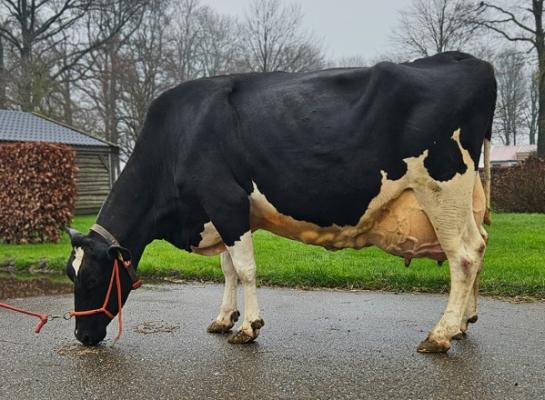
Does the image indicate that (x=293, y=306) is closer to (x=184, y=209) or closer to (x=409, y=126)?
(x=184, y=209)

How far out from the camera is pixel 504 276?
20.8 feet

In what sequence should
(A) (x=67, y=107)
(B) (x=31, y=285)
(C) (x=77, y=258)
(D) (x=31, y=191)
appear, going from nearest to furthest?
(C) (x=77, y=258) < (B) (x=31, y=285) < (D) (x=31, y=191) < (A) (x=67, y=107)

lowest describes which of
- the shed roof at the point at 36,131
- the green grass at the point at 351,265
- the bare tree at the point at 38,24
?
the green grass at the point at 351,265

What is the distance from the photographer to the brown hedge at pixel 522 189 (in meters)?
15.7

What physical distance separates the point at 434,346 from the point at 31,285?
552 cm

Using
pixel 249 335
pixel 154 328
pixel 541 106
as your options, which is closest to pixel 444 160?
pixel 249 335

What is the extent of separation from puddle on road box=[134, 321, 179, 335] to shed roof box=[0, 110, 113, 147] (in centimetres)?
1579

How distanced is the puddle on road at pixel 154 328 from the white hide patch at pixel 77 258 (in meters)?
0.82

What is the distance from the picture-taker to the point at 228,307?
4723 millimetres

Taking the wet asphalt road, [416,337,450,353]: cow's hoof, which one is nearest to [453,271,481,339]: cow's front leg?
the wet asphalt road

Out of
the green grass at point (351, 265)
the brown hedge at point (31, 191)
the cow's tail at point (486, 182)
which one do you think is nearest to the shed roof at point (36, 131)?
the brown hedge at point (31, 191)

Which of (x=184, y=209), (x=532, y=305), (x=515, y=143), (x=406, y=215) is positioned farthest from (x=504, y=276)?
(x=515, y=143)

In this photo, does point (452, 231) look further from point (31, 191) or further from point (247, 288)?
point (31, 191)

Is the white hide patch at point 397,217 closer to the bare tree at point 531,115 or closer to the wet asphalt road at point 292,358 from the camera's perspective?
the wet asphalt road at point 292,358
